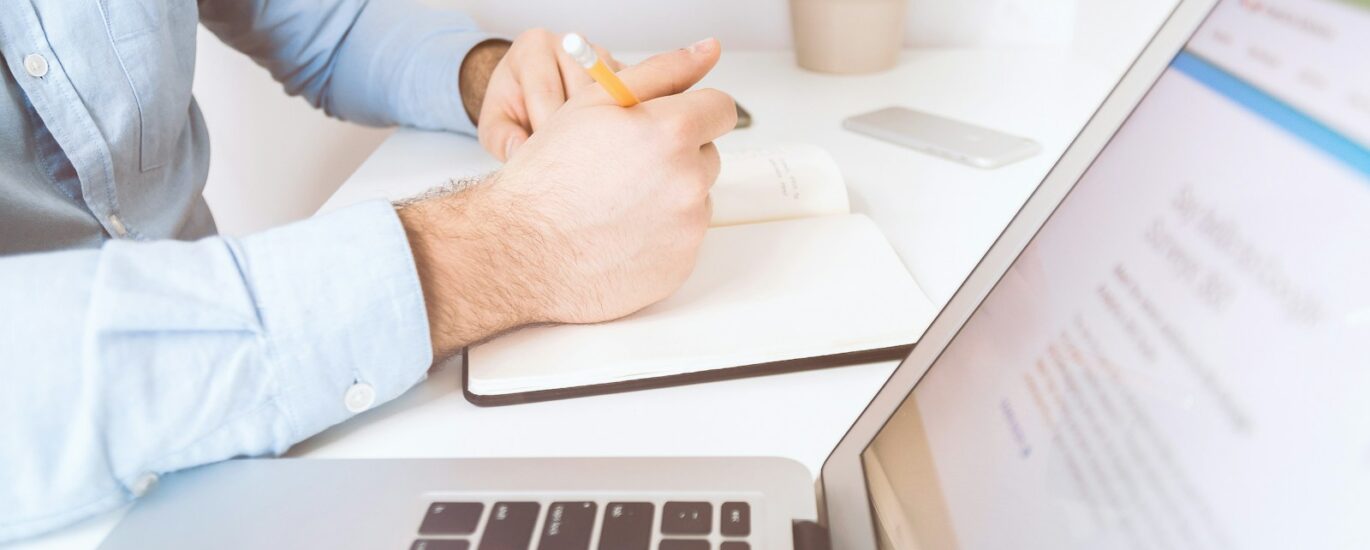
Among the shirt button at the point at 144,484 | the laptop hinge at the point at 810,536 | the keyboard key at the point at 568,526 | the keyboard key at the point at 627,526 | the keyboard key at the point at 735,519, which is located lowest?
the laptop hinge at the point at 810,536

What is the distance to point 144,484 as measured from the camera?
0.37 m

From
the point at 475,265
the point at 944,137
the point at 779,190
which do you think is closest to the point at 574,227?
the point at 475,265

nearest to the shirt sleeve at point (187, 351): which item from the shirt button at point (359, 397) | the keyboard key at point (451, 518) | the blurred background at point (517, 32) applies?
the shirt button at point (359, 397)

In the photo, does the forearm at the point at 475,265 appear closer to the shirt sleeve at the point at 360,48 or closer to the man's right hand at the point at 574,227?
the man's right hand at the point at 574,227

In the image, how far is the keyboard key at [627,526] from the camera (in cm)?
30

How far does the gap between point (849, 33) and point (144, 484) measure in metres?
0.79

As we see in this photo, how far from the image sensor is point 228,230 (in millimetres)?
1164

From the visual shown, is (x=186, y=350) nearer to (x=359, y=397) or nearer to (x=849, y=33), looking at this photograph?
(x=359, y=397)

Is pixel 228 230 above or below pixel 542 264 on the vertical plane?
below

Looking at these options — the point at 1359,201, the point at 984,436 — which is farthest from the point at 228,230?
the point at 1359,201

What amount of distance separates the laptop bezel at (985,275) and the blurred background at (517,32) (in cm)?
83

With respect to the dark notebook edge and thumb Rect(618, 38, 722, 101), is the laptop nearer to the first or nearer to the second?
the dark notebook edge

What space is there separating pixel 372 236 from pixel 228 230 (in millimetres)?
876

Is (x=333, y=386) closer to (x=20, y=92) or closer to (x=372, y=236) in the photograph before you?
(x=372, y=236)
